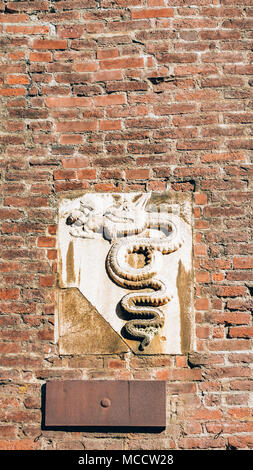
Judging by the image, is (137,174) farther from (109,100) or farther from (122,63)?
(122,63)

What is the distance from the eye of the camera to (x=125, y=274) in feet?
10.8

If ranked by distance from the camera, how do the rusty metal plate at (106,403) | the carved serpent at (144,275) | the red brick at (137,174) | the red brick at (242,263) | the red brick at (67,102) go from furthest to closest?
the red brick at (67,102), the red brick at (137,174), the red brick at (242,263), the carved serpent at (144,275), the rusty metal plate at (106,403)

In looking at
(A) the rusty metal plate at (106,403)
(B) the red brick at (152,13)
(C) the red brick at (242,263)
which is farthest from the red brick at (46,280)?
(B) the red brick at (152,13)

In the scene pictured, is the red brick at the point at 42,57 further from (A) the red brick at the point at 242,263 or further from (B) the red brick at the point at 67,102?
(A) the red brick at the point at 242,263

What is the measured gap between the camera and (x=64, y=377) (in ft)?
10.6

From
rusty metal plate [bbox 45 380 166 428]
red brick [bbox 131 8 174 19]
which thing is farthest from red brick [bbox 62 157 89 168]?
rusty metal plate [bbox 45 380 166 428]

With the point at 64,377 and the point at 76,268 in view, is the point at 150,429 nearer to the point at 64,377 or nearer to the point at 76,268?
the point at 64,377

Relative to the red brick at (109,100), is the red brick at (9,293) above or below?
below

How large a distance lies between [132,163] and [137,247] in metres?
0.49

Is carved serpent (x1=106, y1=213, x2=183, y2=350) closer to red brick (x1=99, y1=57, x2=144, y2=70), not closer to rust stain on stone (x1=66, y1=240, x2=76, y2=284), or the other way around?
rust stain on stone (x1=66, y1=240, x2=76, y2=284)

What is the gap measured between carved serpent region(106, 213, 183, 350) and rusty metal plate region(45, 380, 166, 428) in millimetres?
236

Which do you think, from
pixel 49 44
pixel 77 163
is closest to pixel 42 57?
pixel 49 44

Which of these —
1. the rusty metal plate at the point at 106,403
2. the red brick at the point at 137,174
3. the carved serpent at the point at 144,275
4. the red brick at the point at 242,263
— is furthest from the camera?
the red brick at the point at 137,174

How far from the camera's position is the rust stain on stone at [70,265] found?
335 centimetres
